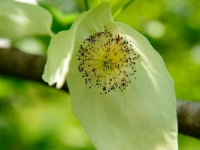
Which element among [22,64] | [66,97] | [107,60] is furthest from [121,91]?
[66,97]

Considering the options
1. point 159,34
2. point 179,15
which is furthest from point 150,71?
point 179,15

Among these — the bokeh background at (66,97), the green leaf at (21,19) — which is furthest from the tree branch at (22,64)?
the green leaf at (21,19)

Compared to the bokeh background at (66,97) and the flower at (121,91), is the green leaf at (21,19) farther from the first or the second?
the bokeh background at (66,97)

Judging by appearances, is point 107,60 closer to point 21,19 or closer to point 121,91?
point 121,91

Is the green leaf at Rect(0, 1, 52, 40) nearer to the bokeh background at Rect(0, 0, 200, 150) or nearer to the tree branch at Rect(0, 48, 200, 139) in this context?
the tree branch at Rect(0, 48, 200, 139)

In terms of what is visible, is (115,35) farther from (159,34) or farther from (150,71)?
(159,34)

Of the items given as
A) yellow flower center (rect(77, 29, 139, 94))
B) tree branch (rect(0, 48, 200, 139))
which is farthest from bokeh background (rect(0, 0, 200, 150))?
yellow flower center (rect(77, 29, 139, 94))
